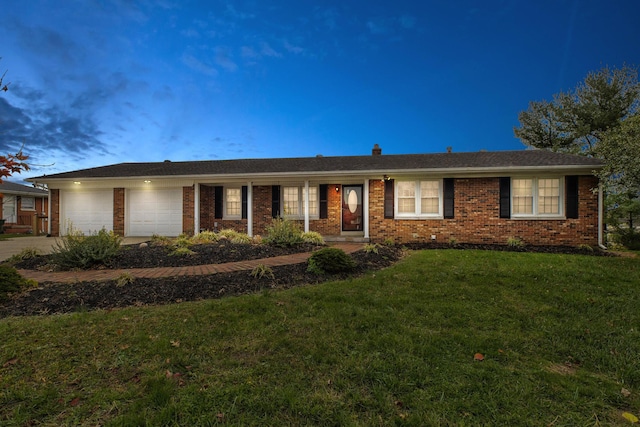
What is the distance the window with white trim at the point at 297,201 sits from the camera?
1252cm

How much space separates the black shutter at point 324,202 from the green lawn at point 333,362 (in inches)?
319

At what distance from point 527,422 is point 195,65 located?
16.0 m

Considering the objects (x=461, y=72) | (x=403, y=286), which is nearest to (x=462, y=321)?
(x=403, y=286)

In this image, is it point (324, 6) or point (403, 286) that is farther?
point (324, 6)

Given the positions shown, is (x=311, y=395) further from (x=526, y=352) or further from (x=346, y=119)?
(x=346, y=119)

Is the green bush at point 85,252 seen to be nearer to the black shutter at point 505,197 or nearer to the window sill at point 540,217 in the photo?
the black shutter at point 505,197

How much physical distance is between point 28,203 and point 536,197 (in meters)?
31.0

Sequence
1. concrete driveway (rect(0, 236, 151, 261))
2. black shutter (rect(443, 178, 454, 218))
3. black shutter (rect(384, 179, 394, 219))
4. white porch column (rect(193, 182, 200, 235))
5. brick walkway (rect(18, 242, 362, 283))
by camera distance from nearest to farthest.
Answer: brick walkway (rect(18, 242, 362, 283)) < concrete driveway (rect(0, 236, 151, 261)) < black shutter (rect(443, 178, 454, 218)) < black shutter (rect(384, 179, 394, 219)) < white porch column (rect(193, 182, 200, 235))

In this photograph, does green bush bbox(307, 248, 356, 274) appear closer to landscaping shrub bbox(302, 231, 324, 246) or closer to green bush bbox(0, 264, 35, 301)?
landscaping shrub bbox(302, 231, 324, 246)

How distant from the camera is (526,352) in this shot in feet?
9.12

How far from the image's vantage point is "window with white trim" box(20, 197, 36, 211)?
2058 centimetres

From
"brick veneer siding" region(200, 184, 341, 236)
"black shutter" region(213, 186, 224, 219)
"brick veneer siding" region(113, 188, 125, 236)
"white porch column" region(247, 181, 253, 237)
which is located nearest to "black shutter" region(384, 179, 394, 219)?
"brick veneer siding" region(200, 184, 341, 236)

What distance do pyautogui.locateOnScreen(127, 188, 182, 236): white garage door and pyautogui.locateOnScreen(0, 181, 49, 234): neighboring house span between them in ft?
29.0

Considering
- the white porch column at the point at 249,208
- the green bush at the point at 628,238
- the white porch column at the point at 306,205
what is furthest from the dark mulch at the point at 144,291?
the green bush at the point at 628,238
